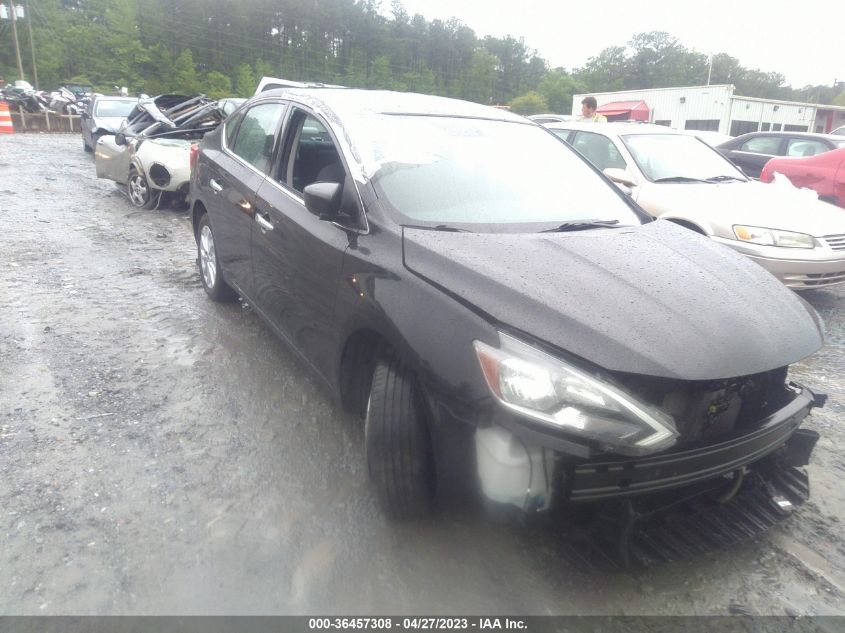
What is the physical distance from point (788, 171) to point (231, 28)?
66.5 meters

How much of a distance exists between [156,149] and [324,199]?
711 centimetres

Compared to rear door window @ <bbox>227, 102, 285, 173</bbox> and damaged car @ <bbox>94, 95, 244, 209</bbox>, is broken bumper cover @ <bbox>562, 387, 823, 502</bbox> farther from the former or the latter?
damaged car @ <bbox>94, 95, 244, 209</bbox>

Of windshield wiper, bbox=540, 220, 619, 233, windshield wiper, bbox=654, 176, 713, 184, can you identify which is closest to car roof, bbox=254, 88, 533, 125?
windshield wiper, bbox=540, 220, 619, 233

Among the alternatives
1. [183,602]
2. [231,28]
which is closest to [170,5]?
Result: [231,28]

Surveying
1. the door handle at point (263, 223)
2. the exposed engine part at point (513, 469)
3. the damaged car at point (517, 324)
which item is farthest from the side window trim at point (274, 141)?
the exposed engine part at point (513, 469)

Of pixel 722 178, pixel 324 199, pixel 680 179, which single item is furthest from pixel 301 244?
pixel 722 178

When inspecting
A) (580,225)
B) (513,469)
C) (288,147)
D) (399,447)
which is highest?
(288,147)

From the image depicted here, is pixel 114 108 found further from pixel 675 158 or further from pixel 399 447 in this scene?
pixel 399 447

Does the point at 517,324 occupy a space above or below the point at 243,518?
above

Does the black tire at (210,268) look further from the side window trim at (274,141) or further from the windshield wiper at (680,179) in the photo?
the windshield wiper at (680,179)

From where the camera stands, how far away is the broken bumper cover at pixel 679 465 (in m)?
2.03

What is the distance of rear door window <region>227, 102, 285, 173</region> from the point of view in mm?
4012

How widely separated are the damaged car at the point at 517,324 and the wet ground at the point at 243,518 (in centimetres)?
26

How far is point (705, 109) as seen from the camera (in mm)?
35562
